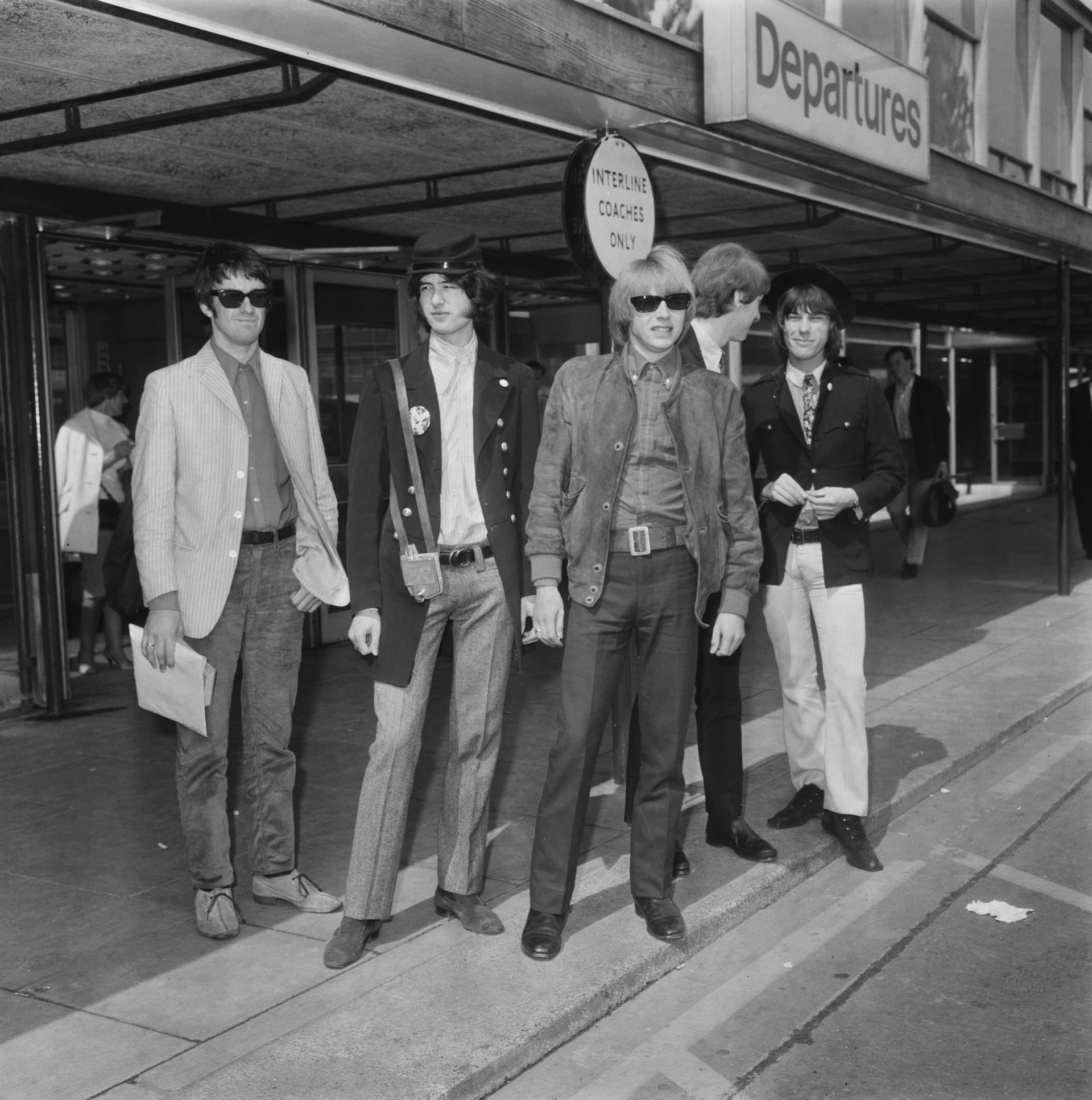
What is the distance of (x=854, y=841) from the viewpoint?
4.96m

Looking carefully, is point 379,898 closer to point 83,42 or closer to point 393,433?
point 393,433

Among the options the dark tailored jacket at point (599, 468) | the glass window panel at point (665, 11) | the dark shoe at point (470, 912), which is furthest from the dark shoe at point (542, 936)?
the glass window panel at point (665, 11)

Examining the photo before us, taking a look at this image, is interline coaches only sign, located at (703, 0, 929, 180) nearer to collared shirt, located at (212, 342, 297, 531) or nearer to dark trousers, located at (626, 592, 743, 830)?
dark trousers, located at (626, 592, 743, 830)

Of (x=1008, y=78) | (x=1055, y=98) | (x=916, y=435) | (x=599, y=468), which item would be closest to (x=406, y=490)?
(x=599, y=468)

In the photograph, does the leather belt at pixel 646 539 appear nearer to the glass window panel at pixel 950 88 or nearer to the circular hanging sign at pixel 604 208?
the circular hanging sign at pixel 604 208

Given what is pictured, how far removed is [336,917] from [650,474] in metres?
1.65

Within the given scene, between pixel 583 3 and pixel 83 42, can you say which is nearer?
pixel 83 42

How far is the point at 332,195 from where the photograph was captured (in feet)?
24.6

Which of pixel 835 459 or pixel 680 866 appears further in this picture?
pixel 835 459

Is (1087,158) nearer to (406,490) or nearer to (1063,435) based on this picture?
(1063,435)

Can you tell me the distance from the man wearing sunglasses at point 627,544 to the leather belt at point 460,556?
0.17 metres

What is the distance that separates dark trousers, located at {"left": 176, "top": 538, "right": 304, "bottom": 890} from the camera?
4133 millimetres

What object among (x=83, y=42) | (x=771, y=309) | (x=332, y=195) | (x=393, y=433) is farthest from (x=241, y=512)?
(x=332, y=195)

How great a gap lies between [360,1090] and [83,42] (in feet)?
10.7
